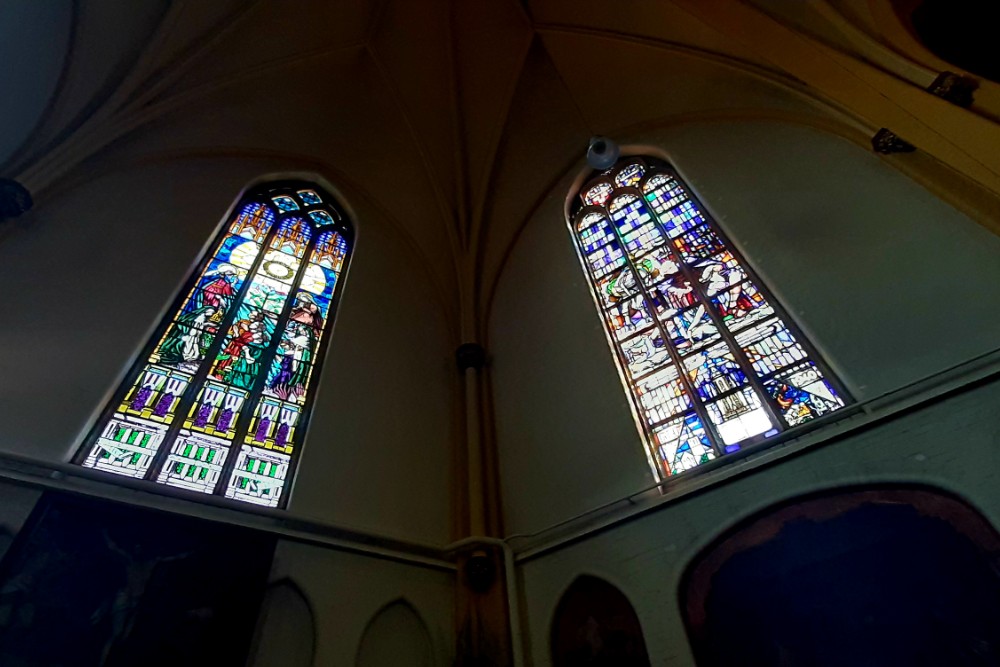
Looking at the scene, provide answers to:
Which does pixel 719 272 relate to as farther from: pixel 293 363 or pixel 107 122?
pixel 107 122

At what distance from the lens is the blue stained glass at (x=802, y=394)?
4953 millimetres

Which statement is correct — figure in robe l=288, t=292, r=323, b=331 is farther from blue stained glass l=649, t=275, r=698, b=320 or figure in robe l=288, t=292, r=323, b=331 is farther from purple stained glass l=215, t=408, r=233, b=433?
blue stained glass l=649, t=275, r=698, b=320

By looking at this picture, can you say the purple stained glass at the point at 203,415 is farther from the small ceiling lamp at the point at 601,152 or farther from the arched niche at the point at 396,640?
the small ceiling lamp at the point at 601,152

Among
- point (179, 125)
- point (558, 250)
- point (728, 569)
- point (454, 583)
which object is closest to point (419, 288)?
point (558, 250)

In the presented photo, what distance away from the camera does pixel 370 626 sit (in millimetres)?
4832

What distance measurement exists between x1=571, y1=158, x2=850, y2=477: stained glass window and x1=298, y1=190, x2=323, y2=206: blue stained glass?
3.81m

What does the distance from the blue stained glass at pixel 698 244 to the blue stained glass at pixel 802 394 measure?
1893 mm

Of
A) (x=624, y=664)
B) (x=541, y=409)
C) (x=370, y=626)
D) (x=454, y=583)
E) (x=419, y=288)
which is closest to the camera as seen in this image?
(x=624, y=664)

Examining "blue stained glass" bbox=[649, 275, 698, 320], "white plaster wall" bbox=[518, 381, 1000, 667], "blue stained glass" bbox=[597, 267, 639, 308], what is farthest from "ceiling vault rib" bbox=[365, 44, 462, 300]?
"white plaster wall" bbox=[518, 381, 1000, 667]

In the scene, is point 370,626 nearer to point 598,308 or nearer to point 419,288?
point 598,308

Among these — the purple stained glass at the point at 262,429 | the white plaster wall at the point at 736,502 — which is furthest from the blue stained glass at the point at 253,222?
the white plaster wall at the point at 736,502

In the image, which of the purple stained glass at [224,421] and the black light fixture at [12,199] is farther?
the black light fixture at [12,199]

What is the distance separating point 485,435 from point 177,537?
3056 mm

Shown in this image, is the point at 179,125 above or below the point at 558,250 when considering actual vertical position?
above
